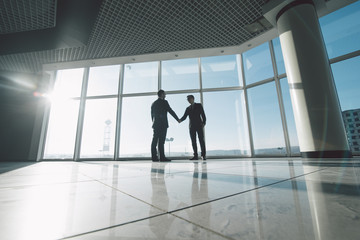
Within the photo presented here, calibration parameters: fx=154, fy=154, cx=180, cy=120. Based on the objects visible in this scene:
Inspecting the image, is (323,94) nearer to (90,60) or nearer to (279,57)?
(279,57)

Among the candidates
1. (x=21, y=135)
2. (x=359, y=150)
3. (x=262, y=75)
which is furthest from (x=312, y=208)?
(x=21, y=135)

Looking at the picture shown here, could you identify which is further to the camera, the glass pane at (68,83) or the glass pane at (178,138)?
the glass pane at (68,83)

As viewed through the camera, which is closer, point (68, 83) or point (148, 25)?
point (148, 25)

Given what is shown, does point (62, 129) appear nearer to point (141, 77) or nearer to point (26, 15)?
point (141, 77)

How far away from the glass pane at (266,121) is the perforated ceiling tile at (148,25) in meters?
1.62

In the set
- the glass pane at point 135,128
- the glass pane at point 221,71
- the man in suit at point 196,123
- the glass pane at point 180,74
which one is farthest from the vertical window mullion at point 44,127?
the glass pane at point 221,71

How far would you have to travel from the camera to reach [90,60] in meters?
5.02

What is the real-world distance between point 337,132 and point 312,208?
2.69 meters

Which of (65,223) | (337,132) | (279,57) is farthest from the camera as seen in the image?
(279,57)

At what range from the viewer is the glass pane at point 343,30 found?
337cm

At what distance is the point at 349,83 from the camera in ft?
10.9

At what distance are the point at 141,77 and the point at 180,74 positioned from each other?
1.42 metres

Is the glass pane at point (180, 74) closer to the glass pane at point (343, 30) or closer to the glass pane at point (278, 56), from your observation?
the glass pane at point (278, 56)

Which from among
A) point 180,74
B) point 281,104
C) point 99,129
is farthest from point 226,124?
point 99,129
